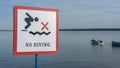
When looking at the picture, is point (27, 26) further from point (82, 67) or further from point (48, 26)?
point (82, 67)

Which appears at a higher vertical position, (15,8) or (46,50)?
(15,8)

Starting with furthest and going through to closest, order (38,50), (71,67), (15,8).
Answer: (71,67) < (38,50) < (15,8)

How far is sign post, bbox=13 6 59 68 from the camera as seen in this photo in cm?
504

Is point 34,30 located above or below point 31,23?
below

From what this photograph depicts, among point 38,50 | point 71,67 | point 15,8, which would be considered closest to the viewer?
point 15,8

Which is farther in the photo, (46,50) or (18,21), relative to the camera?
(46,50)

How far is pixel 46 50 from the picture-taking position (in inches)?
213

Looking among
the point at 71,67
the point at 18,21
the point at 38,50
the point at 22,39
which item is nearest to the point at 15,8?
the point at 18,21

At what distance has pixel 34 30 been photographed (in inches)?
204

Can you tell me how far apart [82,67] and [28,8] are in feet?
Result: 176

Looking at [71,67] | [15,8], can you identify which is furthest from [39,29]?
[71,67]

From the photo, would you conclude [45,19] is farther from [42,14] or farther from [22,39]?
[22,39]

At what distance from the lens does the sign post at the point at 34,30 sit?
5.04 metres

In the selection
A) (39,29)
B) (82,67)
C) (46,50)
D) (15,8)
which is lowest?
(82,67)
